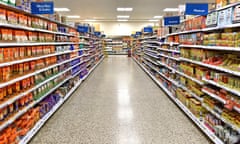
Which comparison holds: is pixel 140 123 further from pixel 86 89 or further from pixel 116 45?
pixel 116 45

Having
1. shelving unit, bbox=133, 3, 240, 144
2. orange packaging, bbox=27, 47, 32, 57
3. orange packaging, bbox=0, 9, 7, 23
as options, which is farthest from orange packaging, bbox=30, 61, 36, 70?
shelving unit, bbox=133, 3, 240, 144

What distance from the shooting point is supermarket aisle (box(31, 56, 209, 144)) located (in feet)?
11.5

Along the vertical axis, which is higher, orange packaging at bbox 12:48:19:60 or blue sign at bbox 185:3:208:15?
blue sign at bbox 185:3:208:15

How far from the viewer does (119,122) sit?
4.24 meters

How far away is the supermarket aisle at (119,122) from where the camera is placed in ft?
11.5

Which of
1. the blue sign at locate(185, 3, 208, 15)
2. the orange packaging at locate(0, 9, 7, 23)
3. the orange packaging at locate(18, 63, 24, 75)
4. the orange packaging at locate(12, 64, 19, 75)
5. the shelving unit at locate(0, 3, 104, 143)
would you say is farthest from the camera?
the blue sign at locate(185, 3, 208, 15)

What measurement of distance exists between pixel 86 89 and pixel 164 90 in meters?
2.63

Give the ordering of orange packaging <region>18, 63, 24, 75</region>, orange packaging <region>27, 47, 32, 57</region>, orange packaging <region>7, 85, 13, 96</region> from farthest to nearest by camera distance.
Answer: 1. orange packaging <region>27, 47, 32, 57</region>
2. orange packaging <region>18, 63, 24, 75</region>
3. orange packaging <region>7, 85, 13, 96</region>

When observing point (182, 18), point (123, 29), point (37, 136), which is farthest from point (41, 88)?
point (123, 29)

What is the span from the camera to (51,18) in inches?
195

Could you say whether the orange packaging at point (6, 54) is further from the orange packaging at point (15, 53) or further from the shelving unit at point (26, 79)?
the orange packaging at point (15, 53)

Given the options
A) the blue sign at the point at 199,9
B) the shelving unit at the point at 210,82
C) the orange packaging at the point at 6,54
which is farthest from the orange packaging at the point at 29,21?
the shelving unit at the point at 210,82

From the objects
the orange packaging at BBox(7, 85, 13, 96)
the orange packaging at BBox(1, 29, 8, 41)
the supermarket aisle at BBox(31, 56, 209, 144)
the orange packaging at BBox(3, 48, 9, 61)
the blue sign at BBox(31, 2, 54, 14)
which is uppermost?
the blue sign at BBox(31, 2, 54, 14)

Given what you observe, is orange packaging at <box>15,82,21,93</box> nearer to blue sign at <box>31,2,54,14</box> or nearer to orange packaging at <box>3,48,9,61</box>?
orange packaging at <box>3,48,9,61</box>
